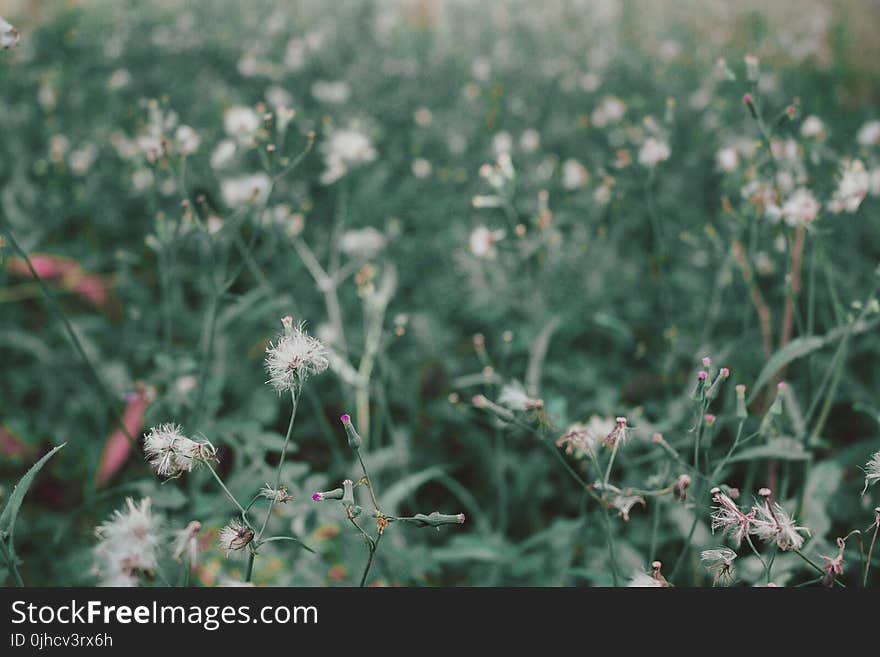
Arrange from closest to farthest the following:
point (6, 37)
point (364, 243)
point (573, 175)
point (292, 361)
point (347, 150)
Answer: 1. point (292, 361)
2. point (6, 37)
3. point (347, 150)
4. point (364, 243)
5. point (573, 175)

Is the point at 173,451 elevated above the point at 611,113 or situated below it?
below

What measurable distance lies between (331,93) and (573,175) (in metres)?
1.20

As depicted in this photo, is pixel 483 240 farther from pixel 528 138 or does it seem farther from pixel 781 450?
pixel 528 138

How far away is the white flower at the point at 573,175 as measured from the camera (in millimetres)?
2884

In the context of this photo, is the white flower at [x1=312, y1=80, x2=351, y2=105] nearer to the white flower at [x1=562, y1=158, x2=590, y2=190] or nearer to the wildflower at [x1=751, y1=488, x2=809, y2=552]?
the white flower at [x1=562, y1=158, x2=590, y2=190]

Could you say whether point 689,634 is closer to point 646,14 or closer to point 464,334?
point 464,334

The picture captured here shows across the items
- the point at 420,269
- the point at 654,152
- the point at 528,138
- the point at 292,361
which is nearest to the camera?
the point at 292,361

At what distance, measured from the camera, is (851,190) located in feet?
6.00

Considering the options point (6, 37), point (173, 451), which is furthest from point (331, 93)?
point (173, 451)

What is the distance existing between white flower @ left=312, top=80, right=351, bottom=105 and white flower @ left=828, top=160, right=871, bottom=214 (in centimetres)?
224

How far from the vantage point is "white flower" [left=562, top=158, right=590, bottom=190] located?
9.46 feet

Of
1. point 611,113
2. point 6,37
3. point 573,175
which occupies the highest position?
point 611,113

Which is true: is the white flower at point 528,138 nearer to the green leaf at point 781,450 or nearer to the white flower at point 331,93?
the white flower at point 331,93

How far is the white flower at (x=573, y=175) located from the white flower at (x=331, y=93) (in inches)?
44.1
